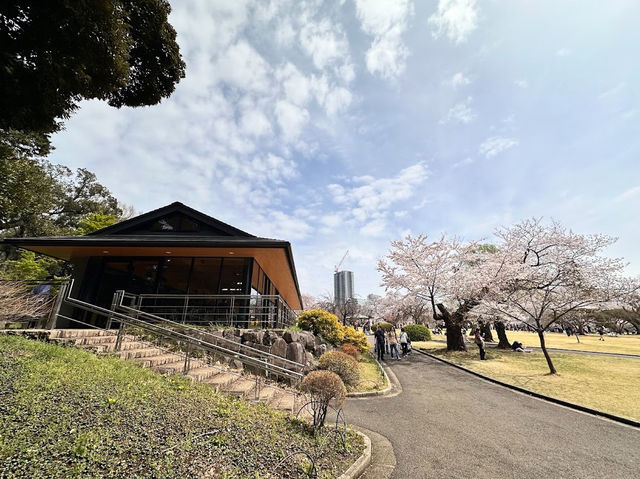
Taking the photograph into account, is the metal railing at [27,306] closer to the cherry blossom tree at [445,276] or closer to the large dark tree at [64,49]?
the large dark tree at [64,49]

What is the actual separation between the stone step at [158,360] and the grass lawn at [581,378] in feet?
37.0

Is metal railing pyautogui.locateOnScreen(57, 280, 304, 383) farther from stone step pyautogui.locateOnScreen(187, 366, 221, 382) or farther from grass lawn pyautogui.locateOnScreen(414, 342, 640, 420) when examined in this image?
grass lawn pyautogui.locateOnScreen(414, 342, 640, 420)

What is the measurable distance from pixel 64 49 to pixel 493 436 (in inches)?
431

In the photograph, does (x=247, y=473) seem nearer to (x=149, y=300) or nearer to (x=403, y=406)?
(x=403, y=406)

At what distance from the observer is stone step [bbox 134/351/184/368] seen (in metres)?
5.91

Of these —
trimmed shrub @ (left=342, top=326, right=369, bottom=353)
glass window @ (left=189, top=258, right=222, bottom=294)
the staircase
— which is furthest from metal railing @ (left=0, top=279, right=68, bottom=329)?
trimmed shrub @ (left=342, top=326, right=369, bottom=353)

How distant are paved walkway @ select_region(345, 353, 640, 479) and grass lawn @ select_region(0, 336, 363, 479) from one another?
4.17 ft

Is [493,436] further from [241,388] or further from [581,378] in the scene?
[581,378]

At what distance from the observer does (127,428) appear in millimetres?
3287

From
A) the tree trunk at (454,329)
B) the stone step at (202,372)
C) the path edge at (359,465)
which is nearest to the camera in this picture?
the path edge at (359,465)

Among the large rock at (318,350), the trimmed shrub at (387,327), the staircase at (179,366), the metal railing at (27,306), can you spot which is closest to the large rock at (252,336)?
the staircase at (179,366)

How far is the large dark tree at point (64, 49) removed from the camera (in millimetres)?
4230

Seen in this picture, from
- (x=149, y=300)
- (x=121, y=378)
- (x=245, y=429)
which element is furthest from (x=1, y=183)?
(x=245, y=429)

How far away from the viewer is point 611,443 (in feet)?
16.5
